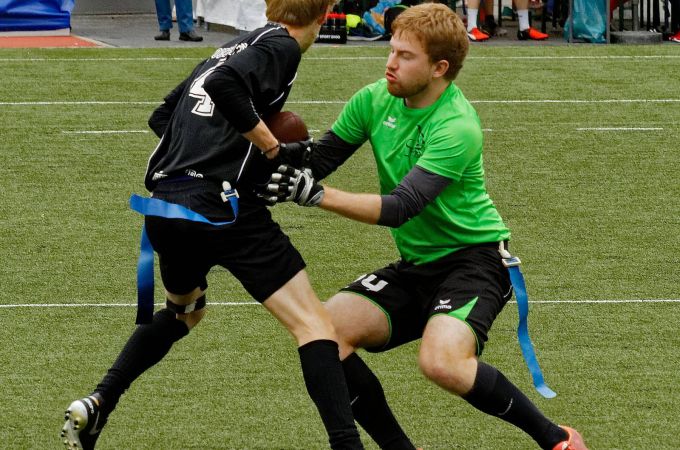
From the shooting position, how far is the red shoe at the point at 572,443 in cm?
464

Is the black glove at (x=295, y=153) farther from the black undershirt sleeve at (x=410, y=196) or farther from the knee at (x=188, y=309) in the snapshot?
the knee at (x=188, y=309)

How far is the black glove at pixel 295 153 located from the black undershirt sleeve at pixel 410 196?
30cm

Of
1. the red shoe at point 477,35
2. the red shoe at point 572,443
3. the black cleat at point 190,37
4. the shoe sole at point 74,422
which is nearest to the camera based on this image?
the red shoe at point 572,443

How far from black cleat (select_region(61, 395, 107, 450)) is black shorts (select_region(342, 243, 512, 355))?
984mm

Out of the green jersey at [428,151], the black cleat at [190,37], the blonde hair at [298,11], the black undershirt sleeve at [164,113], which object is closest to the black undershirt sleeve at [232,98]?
the blonde hair at [298,11]

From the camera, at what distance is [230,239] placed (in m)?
4.59

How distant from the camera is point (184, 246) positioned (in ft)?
15.2

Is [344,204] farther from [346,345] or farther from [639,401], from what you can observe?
[639,401]

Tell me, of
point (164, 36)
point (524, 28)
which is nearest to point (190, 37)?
point (164, 36)

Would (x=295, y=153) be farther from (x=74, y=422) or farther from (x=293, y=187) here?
(x=74, y=422)

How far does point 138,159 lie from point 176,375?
4.47m

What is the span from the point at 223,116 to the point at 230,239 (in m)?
0.41

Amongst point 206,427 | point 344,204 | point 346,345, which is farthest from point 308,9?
point 206,427

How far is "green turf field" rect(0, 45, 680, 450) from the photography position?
17.5 ft
